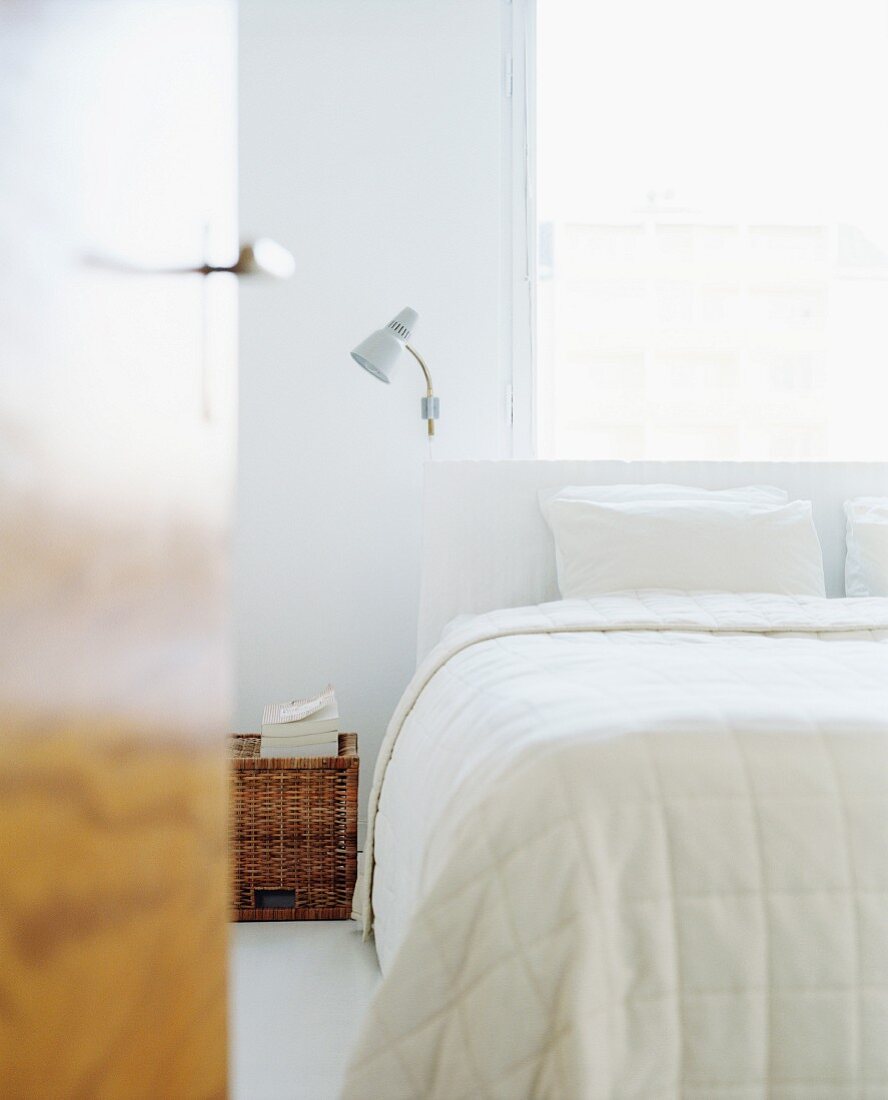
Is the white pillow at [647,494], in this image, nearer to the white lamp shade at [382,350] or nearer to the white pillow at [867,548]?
the white pillow at [867,548]

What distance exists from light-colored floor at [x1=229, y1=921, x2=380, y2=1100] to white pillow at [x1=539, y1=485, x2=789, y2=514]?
3.91 feet

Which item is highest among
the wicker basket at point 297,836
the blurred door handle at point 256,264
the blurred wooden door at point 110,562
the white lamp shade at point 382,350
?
the white lamp shade at point 382,350

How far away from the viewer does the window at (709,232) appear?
3314mm

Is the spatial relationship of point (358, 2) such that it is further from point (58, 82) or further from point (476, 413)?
point (58, 82)

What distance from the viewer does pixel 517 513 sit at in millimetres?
2832

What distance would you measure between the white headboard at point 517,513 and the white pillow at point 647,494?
8cm

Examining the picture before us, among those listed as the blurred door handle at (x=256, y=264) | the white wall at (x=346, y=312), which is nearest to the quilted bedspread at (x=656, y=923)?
the blurred door handle at (x=256, y=264)

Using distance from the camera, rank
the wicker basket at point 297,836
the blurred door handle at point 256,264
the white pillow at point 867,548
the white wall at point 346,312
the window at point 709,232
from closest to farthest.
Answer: the blurred door handle at point 256,264
the wicker basket at point 297,836
the white pillow at point 867,548
the white wall at point 346,312
the window at point 709,232

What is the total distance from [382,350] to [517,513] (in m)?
0.56

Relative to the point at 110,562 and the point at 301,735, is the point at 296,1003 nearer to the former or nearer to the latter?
the point at 301,735

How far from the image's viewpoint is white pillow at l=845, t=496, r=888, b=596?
2713mm

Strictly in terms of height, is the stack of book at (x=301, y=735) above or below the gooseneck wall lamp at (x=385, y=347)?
below

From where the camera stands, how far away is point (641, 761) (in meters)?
1.17

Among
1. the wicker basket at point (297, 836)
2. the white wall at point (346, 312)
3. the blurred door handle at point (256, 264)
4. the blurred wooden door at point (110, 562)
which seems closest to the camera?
the blurred wooden door at point (110, 562)
